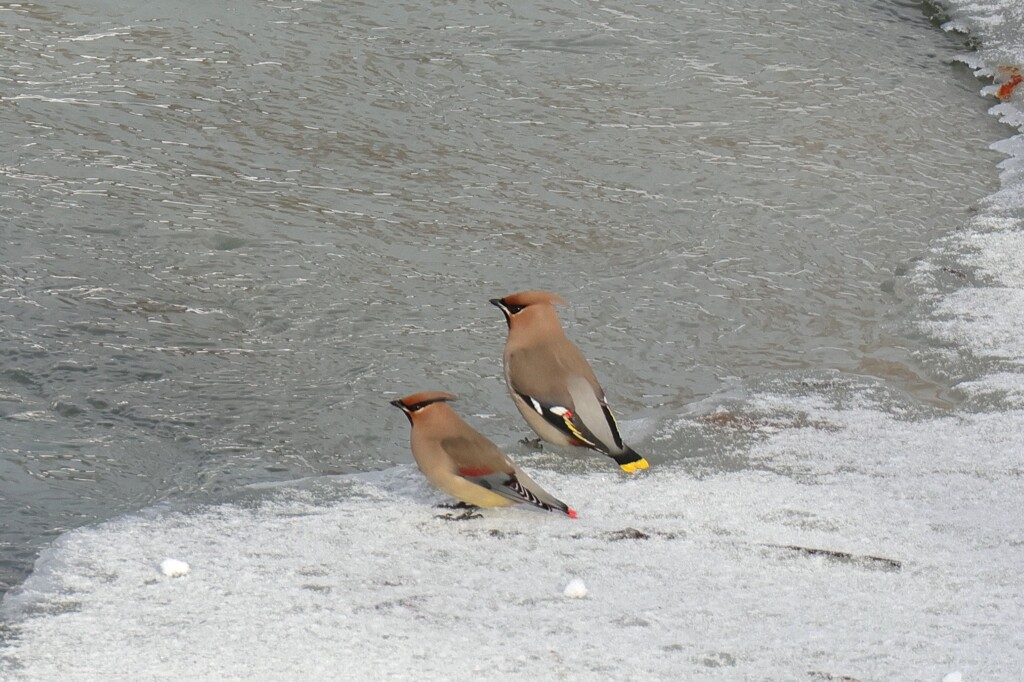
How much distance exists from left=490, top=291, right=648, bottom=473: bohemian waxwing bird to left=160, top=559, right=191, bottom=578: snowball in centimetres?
127

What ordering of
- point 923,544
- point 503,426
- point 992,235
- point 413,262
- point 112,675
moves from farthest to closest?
point 992,235 → point 413,262 → point 503,426 → point 923,544 → point 112,675

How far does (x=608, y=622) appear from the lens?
10.9 feet

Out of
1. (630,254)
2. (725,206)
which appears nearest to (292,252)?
(630,254)

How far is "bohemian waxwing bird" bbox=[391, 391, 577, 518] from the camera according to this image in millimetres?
3818

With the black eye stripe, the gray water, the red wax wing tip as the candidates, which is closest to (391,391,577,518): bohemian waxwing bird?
the black eye stripe

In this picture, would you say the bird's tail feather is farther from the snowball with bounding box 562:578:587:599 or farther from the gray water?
the snowball with bounding box 562:578:587:599

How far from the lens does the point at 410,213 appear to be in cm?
627

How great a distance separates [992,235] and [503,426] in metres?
2.72

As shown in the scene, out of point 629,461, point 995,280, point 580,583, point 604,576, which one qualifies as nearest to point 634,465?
point 629,461

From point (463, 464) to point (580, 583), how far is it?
55 centimetres

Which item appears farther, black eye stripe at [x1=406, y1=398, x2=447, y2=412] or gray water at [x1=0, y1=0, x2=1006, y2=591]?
gray water at [x1=0, y1=0, x2=1006, y2=591]

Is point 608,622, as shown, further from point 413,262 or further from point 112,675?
point 413,262

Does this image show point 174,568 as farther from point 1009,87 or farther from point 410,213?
point 1009,87

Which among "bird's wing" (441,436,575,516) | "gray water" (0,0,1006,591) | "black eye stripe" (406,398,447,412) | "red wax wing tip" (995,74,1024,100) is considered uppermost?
"red wax wing tip" (995,74,1024,100)
